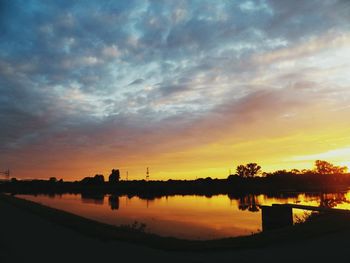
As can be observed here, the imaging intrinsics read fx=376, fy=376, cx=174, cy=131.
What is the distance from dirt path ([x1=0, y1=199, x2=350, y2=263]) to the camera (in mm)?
10953

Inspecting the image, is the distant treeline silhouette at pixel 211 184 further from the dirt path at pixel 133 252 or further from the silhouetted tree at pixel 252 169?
the dirt path at pixel 133 252

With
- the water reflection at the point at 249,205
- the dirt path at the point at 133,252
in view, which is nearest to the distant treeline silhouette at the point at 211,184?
the water reflection at the point at 249,205

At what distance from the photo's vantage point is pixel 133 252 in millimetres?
12555

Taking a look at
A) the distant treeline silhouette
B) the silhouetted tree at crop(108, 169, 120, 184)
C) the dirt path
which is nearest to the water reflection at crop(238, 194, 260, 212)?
the dirt path

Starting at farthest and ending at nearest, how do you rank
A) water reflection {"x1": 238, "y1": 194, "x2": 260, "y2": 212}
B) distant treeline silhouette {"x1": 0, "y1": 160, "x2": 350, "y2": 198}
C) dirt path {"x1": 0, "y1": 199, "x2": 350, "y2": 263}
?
distant treeline silhouette {"x1": 0, "y1": 160, "x2": 350, "y2": 198}
water reflection {"x1": 238, "y1": 194, "x2": 260, "y2": 212}
dirt path {"x1": 0, "y1": 199, "x2": 350, "y2": 263}

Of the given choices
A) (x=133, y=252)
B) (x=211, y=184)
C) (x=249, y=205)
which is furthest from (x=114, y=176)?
(x=133, y=252)

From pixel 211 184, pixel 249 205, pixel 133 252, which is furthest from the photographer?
pixel 211 184

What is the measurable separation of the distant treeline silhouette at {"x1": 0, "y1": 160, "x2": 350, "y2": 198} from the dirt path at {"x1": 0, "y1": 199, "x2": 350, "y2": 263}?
112149mm

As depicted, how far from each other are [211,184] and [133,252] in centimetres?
14563

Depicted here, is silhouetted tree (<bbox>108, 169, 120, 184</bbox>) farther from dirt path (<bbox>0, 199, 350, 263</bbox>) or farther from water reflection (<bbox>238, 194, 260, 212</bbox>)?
dirt path (<bbox>0, 199, 350, 263</bbox>)

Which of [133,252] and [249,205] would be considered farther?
[249,205]

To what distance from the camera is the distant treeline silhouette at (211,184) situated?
13375 cm

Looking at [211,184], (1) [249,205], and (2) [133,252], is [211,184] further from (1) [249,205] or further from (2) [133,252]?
(2) [133,252]

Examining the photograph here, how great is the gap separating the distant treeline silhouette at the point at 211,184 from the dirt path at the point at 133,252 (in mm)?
112149
